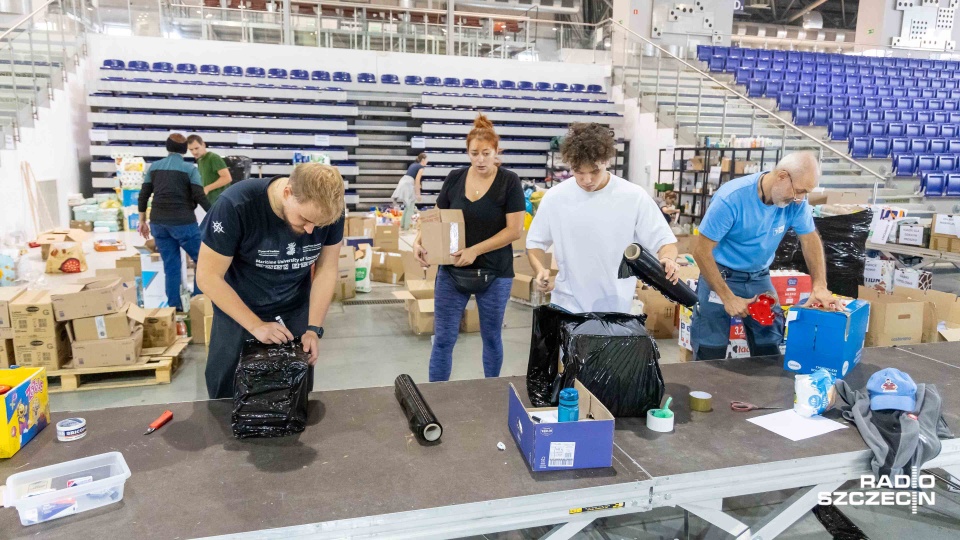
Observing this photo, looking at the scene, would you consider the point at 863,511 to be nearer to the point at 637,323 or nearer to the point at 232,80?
the point at 637,323

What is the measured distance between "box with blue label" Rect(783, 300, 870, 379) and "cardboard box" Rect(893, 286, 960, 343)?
6.18 ft

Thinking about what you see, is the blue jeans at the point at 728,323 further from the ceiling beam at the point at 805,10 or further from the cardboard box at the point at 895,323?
the ceiling beam at the point at 805,10

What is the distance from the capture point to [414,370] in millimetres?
3781

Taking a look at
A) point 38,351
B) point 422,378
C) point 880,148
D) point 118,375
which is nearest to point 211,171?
point 118,375

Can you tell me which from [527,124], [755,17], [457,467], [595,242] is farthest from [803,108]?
[755,17]

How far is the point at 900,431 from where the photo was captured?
61.3 inches

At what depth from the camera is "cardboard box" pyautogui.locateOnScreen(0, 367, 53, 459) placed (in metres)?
1.41

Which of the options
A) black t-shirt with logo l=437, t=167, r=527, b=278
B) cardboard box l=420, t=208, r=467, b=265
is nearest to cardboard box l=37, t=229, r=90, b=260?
cardboard box l=420, t=208, r=467, b=265

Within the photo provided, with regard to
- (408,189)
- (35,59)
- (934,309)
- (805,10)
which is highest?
(805,10)

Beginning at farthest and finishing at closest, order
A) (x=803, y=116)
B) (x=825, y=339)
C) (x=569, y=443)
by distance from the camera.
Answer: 1. (x=803, y=116)
2. (x=825, y=339)
3. (x=569, y=443)

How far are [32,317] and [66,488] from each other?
2641 mm

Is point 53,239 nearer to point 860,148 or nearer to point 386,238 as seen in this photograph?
point 386,238

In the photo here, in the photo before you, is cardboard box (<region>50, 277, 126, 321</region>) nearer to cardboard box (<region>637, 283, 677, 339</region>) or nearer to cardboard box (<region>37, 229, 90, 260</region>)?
cardboard box (<region>37, 229, 90, 260</region>)

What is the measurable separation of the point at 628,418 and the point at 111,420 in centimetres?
138
